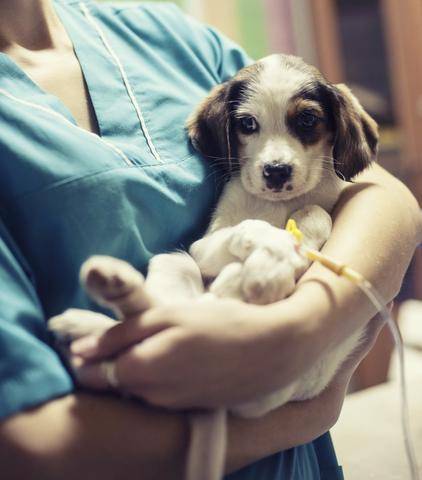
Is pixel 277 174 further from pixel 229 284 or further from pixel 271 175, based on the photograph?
pixel 229 284

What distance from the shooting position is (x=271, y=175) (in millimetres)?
988

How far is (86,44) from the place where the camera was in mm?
1061

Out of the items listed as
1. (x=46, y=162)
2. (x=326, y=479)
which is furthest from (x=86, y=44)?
(x=326, y=479)

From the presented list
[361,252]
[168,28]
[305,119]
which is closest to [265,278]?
[361,252]

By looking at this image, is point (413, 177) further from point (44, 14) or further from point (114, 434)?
point (114, 434)

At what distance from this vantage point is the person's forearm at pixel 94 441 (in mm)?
686

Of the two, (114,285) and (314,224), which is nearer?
(114,285)

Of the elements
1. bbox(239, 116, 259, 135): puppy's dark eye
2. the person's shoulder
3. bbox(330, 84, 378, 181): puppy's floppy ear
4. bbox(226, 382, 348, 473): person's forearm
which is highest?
the person's shoulder

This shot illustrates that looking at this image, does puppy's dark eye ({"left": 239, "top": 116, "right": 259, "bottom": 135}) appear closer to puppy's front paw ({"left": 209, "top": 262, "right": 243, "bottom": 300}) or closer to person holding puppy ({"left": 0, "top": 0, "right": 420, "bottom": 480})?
person holding puppy ({"left": 0, "top": 0, "right": 420, "bottom": 480})

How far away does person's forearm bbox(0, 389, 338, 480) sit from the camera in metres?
0.69

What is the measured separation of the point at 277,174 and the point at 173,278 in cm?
24

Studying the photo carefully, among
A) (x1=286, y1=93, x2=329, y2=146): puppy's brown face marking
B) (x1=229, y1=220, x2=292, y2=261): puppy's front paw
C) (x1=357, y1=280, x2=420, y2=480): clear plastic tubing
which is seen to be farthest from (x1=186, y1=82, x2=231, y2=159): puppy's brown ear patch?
(x1=357, y1=280, x2=420, y2=480): clear plastic tubing

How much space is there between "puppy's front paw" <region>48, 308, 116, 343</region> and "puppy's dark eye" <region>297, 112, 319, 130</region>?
18.2 inches

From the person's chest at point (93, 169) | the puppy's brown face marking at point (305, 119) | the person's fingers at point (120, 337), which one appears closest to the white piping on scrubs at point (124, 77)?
the person's chest at point (93, 169)
